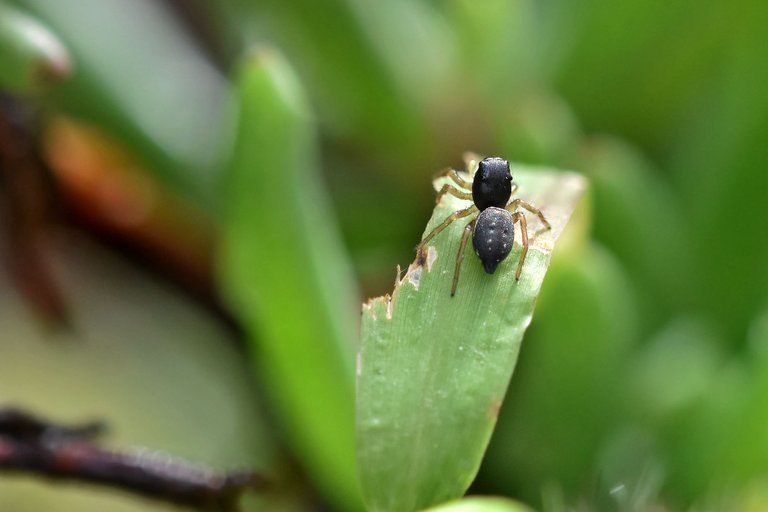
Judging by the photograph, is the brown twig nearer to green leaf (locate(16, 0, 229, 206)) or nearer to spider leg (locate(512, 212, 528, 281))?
spider leg (locate(512, 212, 528, 281))

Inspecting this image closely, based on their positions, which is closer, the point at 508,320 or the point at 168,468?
the point at 508,320

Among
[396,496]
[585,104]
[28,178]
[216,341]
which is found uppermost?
[585,104]

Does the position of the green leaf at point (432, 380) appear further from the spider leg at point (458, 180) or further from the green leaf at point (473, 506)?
the spider leg at point (458, 180)

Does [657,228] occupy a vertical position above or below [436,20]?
below

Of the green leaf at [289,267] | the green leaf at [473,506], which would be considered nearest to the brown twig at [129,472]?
the green leaf at [289,267]

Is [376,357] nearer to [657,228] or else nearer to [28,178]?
[657,228]

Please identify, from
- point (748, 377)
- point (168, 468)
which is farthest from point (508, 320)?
point (748, 377)

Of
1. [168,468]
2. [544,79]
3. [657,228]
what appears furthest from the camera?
[544,79]

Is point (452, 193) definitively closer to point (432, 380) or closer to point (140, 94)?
point (432, 380)
